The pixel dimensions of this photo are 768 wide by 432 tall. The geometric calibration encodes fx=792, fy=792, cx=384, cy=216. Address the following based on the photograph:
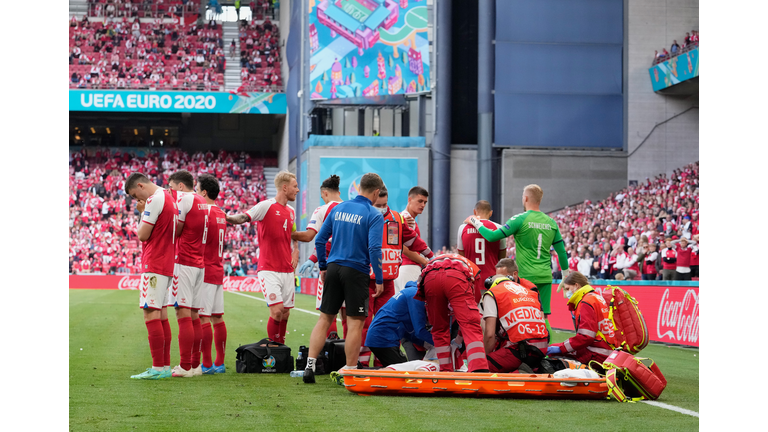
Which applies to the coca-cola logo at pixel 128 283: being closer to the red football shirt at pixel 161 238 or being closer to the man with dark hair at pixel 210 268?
the man with dark hair at pixel 210 268

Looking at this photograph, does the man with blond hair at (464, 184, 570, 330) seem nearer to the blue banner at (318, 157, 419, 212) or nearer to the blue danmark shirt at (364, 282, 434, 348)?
the blue danmark shirt at (364, 282, 434, 348)

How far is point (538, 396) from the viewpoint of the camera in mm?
6711

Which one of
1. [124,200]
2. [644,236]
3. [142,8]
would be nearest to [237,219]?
[644,236]

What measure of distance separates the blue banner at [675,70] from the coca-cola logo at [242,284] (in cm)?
1986

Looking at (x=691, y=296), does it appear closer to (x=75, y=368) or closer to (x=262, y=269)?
(x=262, y=269)

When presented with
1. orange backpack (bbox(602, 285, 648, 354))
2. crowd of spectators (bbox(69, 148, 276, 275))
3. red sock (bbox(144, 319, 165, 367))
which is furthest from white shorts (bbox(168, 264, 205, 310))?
crowd of spectators (bbox(69, 148, 276, 275))

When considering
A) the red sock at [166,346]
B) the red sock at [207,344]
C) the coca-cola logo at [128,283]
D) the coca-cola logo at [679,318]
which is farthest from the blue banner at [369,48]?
the red sock at [166,346]

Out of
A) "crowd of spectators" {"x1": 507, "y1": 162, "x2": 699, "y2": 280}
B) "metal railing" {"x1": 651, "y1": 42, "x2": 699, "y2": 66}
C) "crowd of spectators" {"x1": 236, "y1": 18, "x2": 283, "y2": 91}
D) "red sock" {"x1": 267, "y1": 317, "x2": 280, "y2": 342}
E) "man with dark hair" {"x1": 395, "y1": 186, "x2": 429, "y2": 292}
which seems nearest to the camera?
"red sock" {"x1": 267, "y1": 317, "x2": 280, "y2": 342}

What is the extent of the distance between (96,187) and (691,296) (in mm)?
37688

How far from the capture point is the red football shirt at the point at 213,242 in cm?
823

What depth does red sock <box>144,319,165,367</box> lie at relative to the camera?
7.62 metres

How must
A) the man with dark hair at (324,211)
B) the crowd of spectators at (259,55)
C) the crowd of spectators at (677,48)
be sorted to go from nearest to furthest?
the man with dark hair at (324,211) < the crowd of spectators at (677,48) < the crowd of spectators at (259,55)

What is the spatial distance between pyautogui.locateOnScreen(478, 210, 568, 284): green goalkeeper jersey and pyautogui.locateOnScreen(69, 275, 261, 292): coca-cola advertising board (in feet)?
94.4
